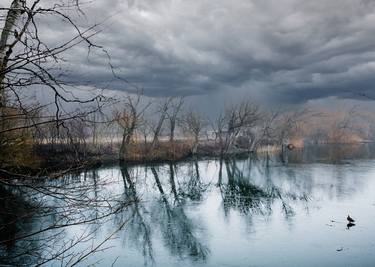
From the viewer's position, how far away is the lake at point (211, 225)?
8727mm

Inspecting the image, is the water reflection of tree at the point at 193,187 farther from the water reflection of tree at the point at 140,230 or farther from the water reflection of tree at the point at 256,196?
the water reflection of tree at the point at 140,230

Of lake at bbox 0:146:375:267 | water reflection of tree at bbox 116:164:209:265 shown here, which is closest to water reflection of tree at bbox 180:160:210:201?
lake at bbox 0:146:375:267

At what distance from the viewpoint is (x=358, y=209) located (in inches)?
570

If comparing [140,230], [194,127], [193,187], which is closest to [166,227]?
[140,230]

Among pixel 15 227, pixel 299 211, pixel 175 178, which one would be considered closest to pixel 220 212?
pixel 299 211

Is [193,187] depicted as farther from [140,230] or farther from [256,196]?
[140,230]

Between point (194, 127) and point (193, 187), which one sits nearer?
point (193, 187)

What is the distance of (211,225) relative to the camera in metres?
12.2

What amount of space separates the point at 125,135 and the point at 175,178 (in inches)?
451

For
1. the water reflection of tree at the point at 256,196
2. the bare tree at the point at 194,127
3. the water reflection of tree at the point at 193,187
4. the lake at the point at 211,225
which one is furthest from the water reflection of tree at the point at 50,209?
the bare tree at the point at 194,127

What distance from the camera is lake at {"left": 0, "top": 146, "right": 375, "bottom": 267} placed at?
28.6 feet

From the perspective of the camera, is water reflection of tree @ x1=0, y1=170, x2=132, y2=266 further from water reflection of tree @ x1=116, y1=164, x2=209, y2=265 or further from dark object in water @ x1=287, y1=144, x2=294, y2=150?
dark object in water @ x1=287, y1=144, x2=294, y2=150

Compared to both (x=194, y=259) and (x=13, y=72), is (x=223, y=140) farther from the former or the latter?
(x=13, y=72)

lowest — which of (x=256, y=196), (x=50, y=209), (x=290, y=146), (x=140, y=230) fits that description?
(x=140, y=230)
